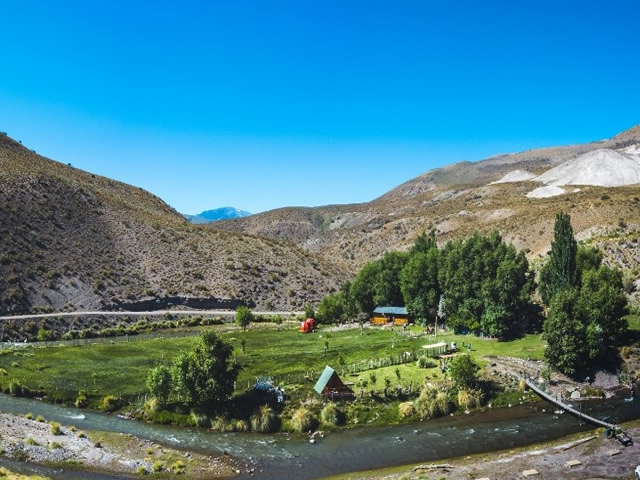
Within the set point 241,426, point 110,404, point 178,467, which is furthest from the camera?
point 110,404

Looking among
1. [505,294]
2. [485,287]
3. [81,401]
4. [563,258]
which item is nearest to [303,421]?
[81,401]

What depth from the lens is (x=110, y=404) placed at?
50.8 metres

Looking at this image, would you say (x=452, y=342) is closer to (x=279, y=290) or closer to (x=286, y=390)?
(x=286, y=390)

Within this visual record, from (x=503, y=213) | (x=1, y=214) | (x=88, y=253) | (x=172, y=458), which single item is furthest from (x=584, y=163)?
(x=172, y=458)

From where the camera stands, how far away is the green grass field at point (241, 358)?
5547 cm

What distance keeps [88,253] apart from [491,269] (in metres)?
82.1

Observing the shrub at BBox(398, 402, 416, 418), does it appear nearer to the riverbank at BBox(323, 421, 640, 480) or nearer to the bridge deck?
the riverbank at BBox(323, 421, 640, 480)

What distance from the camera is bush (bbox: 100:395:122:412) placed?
50.4 metres

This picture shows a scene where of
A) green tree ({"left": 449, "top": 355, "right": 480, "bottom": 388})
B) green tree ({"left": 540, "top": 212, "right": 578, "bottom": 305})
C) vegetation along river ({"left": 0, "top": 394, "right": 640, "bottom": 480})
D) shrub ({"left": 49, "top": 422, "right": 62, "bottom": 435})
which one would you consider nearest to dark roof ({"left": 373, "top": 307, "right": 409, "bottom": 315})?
green tree ({"left": 540, "top": 212, "right": 578, "bottom": 305})

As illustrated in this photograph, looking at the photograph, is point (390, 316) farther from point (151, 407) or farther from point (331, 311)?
point (151, 407)

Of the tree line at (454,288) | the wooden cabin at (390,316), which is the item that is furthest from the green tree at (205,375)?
the wooden cabin at (390,316)

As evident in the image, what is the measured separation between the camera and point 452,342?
2559 inches

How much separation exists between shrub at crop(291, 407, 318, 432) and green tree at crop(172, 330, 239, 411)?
6.19 meters

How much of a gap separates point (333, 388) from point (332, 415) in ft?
13.2
